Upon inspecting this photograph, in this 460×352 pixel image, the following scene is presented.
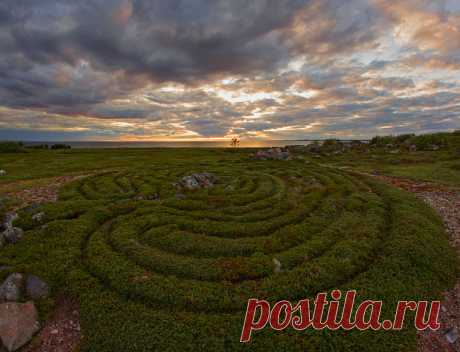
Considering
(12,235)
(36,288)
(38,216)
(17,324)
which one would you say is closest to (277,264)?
(17,324)

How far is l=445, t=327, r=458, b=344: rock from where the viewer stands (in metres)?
6.49

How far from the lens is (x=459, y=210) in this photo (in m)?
15.5

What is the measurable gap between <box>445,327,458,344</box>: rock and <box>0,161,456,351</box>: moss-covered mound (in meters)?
0.95

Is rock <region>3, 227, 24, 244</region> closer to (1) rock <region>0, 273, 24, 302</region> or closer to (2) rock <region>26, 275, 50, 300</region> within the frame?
→ (1) rock <region>0, 273, 24, 302</region>

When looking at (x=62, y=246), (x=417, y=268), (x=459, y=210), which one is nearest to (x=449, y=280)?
(x=417, y=268)

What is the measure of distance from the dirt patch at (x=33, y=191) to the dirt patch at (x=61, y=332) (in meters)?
13.1

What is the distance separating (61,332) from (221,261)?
5.54 metres

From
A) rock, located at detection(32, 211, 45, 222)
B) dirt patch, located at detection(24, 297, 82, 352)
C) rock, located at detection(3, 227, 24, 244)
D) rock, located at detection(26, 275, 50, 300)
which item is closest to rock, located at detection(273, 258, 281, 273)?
dirt patch, located at detection(24, 297, 82, 352)

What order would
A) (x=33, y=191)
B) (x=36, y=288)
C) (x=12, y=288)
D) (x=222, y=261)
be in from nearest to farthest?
(x=12, y=288) → (x=36, y=288) → (x=222, y=261) → (x=33, y=191)

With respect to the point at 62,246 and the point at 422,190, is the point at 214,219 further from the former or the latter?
the point at 422,190

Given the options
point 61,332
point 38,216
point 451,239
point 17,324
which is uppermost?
point 38,216

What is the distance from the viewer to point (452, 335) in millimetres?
6586

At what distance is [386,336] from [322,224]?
670 cm

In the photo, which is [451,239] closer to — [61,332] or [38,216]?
[61,332]
